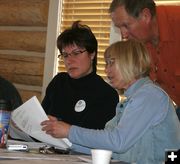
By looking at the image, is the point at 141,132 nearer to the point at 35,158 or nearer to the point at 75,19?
the point at 35,158

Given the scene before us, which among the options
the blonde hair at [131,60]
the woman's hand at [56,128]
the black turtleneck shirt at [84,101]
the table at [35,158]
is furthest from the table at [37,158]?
the black turtleneck shirt at [84,101]

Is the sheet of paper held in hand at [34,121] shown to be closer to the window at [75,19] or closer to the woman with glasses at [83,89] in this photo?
the woman with glasses at [83,89]

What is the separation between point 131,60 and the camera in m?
2.10

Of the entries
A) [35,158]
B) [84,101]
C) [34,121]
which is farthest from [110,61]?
[84,101]

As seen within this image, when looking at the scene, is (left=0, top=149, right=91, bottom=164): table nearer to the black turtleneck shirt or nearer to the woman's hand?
the woman's hand

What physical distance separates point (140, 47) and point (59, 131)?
1.69ft

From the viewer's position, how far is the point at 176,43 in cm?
254

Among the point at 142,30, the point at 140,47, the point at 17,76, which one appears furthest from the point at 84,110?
the point at 17,76

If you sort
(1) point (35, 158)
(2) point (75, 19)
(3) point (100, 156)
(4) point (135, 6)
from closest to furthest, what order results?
(3) point (100, 156), (1) point (35, 158), (4) point (135, 6), (2) point (75, 19)

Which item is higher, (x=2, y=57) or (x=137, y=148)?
(x=2, y=57)

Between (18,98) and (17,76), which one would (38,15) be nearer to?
(17,76)

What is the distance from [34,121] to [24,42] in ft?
7.32

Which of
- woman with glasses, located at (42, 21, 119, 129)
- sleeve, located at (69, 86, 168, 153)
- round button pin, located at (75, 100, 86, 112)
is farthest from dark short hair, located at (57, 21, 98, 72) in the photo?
sleeve, located at (69, 86, 168, 153)

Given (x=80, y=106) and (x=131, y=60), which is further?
(x=80, y=106)
